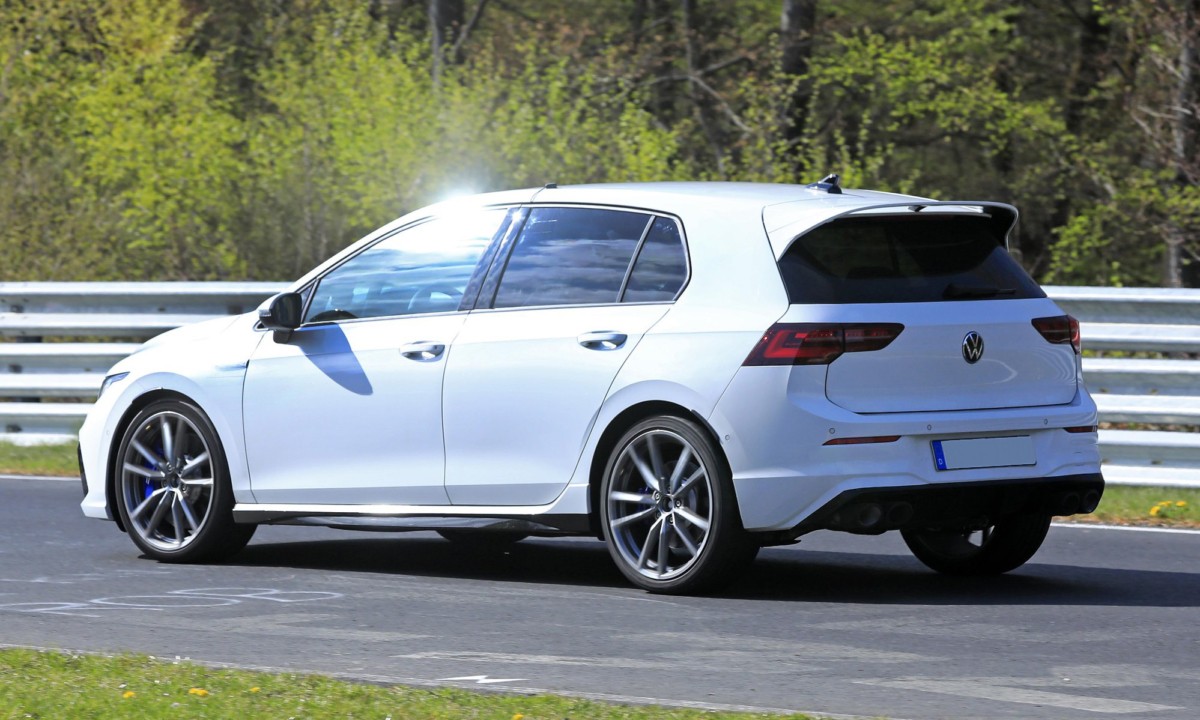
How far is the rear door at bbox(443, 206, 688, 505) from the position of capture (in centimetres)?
812

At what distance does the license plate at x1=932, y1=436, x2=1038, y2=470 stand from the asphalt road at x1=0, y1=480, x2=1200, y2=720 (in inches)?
22.0

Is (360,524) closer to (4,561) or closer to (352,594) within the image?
(352,594)

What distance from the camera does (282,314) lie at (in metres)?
8.99

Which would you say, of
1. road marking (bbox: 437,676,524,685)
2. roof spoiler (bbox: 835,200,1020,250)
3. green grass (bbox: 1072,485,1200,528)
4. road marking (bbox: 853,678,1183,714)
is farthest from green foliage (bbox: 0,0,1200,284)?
road marking (bbox: 853,678,1183,714)

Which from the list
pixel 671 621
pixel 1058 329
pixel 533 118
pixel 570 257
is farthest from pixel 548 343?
pixel 533 118

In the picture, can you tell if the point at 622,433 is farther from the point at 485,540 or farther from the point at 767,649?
the point at 485,540

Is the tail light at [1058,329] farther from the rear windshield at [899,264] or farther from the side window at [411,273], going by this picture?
the side window at [411,273]

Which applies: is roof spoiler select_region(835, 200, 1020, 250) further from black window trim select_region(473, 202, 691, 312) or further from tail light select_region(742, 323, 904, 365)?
black window trim select_region(473, 202, 691, 312)

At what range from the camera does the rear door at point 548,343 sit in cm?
812

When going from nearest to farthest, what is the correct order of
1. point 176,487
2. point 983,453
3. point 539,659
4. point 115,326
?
point 539,659, point 983,453, point 176,487, point 115,326

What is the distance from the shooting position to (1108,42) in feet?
97.5

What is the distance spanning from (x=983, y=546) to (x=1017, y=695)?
282 cm

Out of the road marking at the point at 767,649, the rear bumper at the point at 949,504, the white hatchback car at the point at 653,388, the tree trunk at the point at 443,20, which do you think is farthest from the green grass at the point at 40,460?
the tree trunk at the point at 443,20

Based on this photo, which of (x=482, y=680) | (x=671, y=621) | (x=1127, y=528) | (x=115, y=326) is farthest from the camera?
(x=115, y=326)
